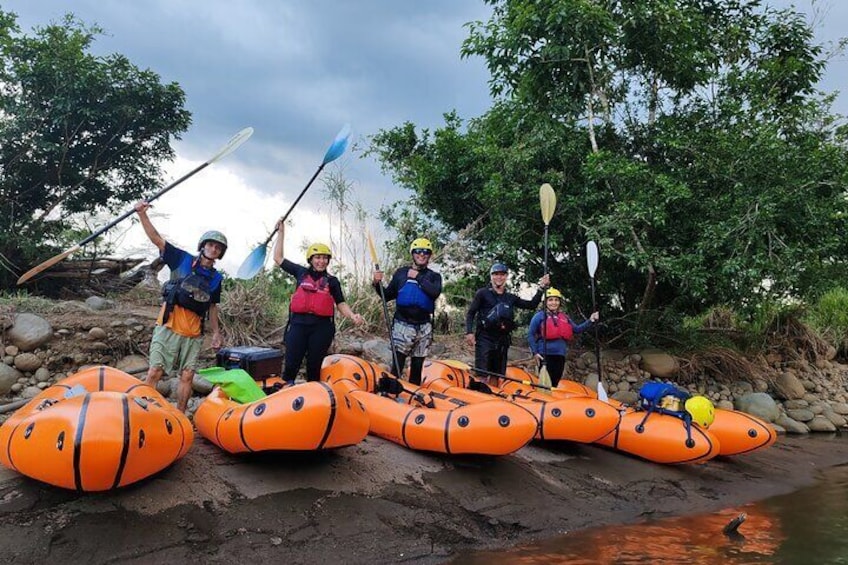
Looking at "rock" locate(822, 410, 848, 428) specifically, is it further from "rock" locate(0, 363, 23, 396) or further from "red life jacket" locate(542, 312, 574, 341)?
"rock" locate(0, 363, 23, 396)

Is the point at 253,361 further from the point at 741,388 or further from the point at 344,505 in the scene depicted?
the point at 741,388

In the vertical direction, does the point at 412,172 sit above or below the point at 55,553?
above

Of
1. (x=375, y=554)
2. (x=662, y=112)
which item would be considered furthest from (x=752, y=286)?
(x=375, y=554)

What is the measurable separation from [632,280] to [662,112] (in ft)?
8.19

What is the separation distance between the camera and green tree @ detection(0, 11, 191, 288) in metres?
8.01

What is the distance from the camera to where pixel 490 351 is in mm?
6062

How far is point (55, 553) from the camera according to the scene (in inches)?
111

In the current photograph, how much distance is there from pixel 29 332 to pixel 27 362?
330mm

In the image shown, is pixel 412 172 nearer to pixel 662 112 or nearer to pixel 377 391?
pixel 662 112

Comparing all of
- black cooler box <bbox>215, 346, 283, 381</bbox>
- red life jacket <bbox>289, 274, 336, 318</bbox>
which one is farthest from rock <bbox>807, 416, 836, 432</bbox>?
black cooler box <bbox>215, 346, 283, 381</bbox>

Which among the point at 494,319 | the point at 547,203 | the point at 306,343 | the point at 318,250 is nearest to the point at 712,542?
the point at 494,319

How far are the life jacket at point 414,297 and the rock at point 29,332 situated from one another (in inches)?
157

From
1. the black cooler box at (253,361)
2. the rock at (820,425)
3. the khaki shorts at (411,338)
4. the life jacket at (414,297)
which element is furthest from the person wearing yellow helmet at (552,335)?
the rock at (820,425)

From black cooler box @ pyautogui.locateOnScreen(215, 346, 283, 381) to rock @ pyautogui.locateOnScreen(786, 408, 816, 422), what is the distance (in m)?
7.55
